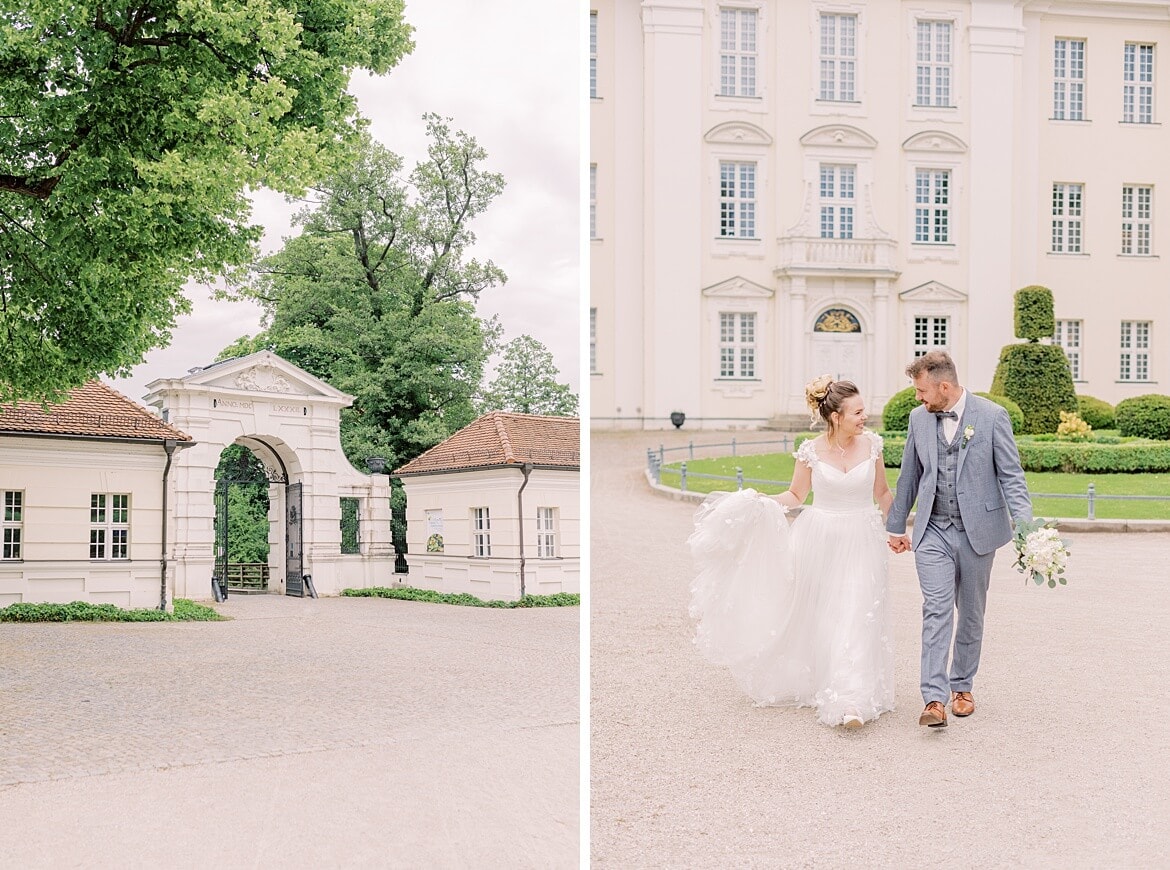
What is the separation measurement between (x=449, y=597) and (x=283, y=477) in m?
1.76

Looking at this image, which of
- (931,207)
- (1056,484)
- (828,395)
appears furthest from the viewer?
(931,207)

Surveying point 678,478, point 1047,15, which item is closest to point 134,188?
point 678,478

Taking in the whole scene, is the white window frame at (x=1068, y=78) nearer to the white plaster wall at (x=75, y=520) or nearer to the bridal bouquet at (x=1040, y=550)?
the white plaster wall at (x=75, y=520)

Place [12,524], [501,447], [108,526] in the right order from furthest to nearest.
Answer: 1. [501,447]
2. [108,526]
3. [12,524]

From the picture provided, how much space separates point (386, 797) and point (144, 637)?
4.80 metres

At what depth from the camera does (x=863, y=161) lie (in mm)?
23234

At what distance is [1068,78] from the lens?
929 inches

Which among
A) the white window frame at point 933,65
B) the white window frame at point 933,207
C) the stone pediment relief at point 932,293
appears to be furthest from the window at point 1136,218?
the white window frame at point 933,65

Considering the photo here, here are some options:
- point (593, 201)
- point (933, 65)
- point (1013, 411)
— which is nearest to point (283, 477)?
point (1013, 411)

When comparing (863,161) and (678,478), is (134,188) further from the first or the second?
(863,161)

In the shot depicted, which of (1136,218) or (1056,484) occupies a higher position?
(1136,218)

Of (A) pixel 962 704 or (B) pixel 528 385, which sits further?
(B) pixel 528 385

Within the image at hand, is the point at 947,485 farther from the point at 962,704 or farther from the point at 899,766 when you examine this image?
the point at 899,766

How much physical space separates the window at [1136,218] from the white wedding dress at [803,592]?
2155 centimetres
